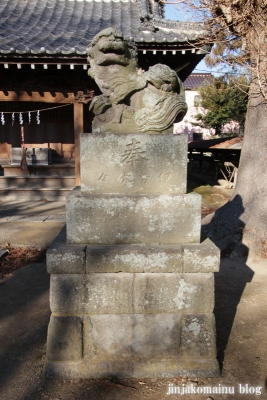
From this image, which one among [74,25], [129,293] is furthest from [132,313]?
[74,25]

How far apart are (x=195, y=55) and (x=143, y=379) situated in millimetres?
6869

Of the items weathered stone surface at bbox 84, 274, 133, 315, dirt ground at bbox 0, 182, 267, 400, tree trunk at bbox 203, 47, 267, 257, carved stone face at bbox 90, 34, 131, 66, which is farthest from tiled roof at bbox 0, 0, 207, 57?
weathered stone surface at bbox 84, 274, 133, 315

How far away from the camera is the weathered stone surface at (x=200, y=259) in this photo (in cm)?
229

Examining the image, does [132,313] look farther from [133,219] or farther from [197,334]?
[133,219]

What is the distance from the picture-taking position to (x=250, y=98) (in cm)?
604

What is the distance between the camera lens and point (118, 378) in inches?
93.2

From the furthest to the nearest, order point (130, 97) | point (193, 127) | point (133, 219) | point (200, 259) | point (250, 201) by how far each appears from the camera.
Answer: point (193, 127)
point (250, 201)
point (130, 97)
point (133, 219)
point (200, 259)

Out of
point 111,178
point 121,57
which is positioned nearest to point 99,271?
point 111,178

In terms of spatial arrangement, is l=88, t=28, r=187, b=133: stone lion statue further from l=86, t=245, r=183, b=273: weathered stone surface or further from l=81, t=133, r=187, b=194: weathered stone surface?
l=86, t=245, r=183, b=273: weathered stone surface

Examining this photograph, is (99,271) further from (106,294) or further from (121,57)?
(121,57)

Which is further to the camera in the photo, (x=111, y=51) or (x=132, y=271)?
(x=111, y=51)

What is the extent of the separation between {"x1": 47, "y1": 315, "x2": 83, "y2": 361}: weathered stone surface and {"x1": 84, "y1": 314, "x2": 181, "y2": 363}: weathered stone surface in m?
0.06

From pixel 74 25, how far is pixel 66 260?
26.9 feet

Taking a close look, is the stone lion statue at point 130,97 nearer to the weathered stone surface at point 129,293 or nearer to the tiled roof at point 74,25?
the weathered stone surface at point 129,293
